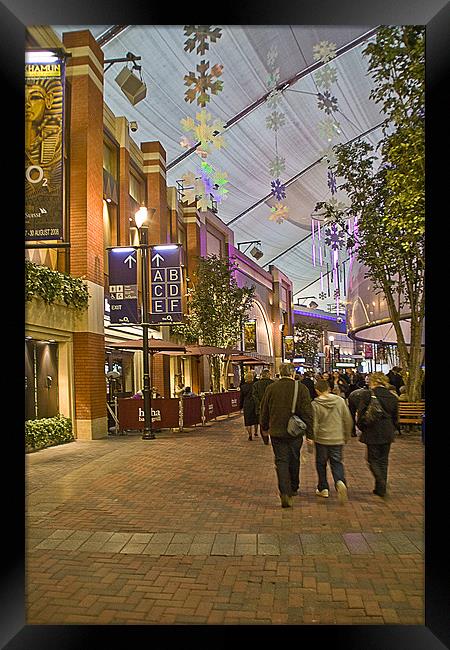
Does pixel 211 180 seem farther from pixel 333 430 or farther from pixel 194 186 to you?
pixel 333 430

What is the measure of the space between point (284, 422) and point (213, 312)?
20193 millimetres

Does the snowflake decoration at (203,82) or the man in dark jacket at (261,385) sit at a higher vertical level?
the snowflake decoration at (203,82)

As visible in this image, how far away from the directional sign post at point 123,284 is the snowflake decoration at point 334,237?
17.1 ft

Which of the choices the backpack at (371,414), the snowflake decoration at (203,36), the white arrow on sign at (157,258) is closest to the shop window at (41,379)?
the white arrow on sign at (157,258)

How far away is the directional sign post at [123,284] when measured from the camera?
16531 mm

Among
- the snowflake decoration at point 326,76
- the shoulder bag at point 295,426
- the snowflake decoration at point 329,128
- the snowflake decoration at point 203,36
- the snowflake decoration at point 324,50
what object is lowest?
the shoulder bag at point 295,426

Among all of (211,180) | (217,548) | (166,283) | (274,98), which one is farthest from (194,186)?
(166,283)

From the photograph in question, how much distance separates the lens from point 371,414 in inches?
322

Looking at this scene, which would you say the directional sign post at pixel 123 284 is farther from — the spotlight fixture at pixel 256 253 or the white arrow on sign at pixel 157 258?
the spotlight fixture at pixel 256 253

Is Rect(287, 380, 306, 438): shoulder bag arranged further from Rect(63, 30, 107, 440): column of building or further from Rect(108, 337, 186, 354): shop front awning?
Rect(108, 337, 186, 354): shop front awning

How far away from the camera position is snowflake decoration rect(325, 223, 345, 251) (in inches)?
659

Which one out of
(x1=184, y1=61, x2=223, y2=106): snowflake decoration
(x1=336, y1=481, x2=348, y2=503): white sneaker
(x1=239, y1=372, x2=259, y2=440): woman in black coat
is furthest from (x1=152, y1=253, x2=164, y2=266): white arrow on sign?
(x1=184, y1=61, x2=223, y2=106): snowflake decoration

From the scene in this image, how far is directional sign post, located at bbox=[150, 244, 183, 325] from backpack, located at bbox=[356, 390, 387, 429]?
10.0 m

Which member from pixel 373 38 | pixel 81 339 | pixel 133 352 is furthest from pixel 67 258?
pixel 373 38
